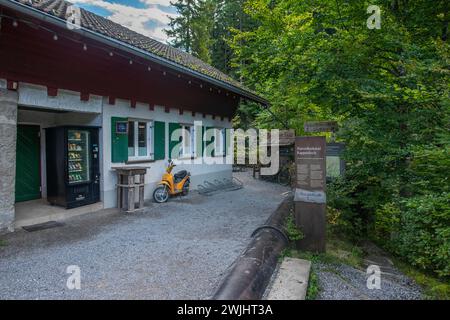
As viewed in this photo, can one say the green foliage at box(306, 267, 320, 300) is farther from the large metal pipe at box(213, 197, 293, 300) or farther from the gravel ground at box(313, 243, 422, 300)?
the large metal pipe at box(213, 197, 293, 300)

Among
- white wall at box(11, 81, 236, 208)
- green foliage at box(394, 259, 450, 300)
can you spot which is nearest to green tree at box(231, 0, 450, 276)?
green foliage at box(394, 259, 450, 300)

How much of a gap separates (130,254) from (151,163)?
4.48 metres

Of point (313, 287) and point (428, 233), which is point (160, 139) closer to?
point (313, 287)

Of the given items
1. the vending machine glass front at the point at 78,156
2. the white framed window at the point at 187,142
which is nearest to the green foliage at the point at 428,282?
the vending machine glass front at the point at 78,156

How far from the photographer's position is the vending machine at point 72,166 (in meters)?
6.47

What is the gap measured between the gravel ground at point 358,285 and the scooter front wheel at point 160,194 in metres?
5.17

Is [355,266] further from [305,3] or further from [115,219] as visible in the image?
[305,3]

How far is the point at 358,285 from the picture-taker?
389 cm

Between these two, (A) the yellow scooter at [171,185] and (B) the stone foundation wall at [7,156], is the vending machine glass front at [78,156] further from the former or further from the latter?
(A) the yellow scooter at [171,185]

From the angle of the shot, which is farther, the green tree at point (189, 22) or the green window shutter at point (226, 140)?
the green tree at point (189, 22)

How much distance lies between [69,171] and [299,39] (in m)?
6.18

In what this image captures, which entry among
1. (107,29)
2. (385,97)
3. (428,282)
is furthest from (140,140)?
(428,282)

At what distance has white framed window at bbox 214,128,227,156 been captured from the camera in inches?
475
